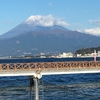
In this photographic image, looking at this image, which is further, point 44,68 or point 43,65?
point 43,65

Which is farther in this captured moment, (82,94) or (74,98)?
(82,94)

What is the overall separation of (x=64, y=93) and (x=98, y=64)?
8142 mm

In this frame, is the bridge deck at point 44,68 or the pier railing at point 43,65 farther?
the pier railing at point 43,65

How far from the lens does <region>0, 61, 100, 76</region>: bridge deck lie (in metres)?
50.4

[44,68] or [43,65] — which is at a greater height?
[43,65]

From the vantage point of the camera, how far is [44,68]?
2077 inches

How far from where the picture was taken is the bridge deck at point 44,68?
1985 inches

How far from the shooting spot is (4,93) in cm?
5616

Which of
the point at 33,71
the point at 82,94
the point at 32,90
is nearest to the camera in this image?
the point at 33,71

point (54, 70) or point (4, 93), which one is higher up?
point (54, 70)

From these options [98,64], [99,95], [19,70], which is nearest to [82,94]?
[99,95]

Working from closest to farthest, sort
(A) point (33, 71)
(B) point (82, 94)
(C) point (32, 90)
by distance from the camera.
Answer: (A) point (33, 71), (B) point (82, 94), (C) point (32, 90)

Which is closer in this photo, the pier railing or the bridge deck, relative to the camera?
the bridge deck

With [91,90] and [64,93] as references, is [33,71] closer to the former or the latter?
[64,93]
